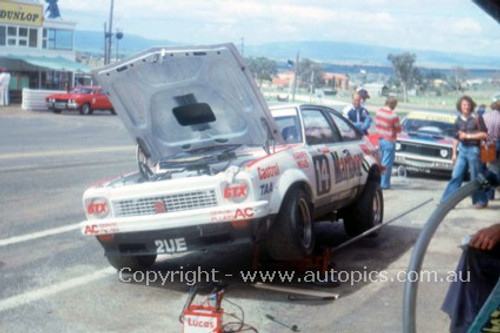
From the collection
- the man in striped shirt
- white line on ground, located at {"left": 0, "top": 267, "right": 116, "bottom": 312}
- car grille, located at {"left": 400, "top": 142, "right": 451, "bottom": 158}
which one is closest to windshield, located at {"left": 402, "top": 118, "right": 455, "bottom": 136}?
car grille, located at {"left": 400, "top": 142, "right": 451, "bottom": 158}

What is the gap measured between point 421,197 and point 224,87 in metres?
6.47

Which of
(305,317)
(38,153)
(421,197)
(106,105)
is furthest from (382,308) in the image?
(106,105)

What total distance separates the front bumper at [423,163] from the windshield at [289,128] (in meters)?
8.09

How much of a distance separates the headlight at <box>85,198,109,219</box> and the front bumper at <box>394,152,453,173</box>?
1012 cm

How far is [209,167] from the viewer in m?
7.03

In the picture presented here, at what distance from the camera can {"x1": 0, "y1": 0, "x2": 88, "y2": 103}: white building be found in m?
50.1

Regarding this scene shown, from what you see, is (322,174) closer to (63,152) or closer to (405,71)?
(63,152)

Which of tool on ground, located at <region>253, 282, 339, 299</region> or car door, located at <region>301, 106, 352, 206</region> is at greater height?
car door, located at <region>301, 106, 352, 206</region>

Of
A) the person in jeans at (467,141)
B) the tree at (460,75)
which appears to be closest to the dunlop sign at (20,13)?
the tree at (460,75)

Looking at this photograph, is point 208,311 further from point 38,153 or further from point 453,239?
point 38,153

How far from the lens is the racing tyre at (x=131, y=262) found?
7109 mm

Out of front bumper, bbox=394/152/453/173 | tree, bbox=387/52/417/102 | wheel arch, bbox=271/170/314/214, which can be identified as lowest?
front bumper, bbox=394/152/453/173

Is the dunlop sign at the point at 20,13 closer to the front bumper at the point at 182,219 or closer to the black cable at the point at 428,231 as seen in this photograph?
the front bumper at the point at 182,219

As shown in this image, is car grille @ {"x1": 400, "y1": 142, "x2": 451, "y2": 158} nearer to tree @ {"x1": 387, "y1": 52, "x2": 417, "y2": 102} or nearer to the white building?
tree @ {"x1": 387, "y1": 52, "x2": 417, "y2": 102}
